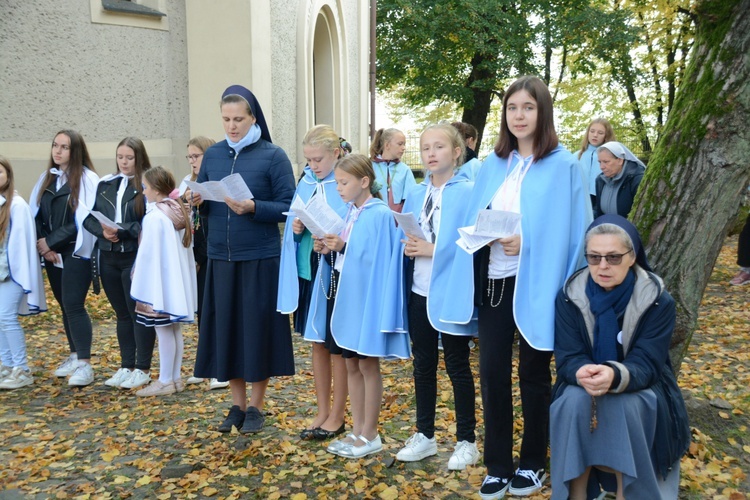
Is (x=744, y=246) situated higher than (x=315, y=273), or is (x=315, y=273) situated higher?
(x=315, y=273)

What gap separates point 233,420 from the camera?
212 inches

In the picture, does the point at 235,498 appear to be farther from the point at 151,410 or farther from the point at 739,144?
the point at 739,144

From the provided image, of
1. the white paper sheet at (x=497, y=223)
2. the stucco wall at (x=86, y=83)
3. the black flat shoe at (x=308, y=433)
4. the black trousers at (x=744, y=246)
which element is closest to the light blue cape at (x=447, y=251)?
the white paper sheet at (x=497, y=223)

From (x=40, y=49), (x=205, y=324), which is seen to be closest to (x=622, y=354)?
(x=205, y=324)

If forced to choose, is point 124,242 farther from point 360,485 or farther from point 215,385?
point 360,485

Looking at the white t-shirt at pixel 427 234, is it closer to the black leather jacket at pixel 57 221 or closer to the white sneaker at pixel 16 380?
the black leather jacket at pixel 57 221

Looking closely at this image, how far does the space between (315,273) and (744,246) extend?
811cm

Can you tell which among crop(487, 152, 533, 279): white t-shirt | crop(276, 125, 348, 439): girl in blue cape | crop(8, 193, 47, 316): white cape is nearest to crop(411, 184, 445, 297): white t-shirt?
crop(487, 152, 533, 279): white t-shirt

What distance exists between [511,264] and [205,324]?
2.30m

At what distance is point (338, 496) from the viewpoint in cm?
434

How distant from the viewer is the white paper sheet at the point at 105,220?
6.11m

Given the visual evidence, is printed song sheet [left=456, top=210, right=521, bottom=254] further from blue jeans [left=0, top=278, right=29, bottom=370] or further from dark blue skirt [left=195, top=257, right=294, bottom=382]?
blue jeans [left=0, top=278, right=29, bottom=370]

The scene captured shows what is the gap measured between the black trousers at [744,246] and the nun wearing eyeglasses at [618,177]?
12.1ft

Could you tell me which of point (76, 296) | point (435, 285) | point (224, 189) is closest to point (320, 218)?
point (224, 189)
